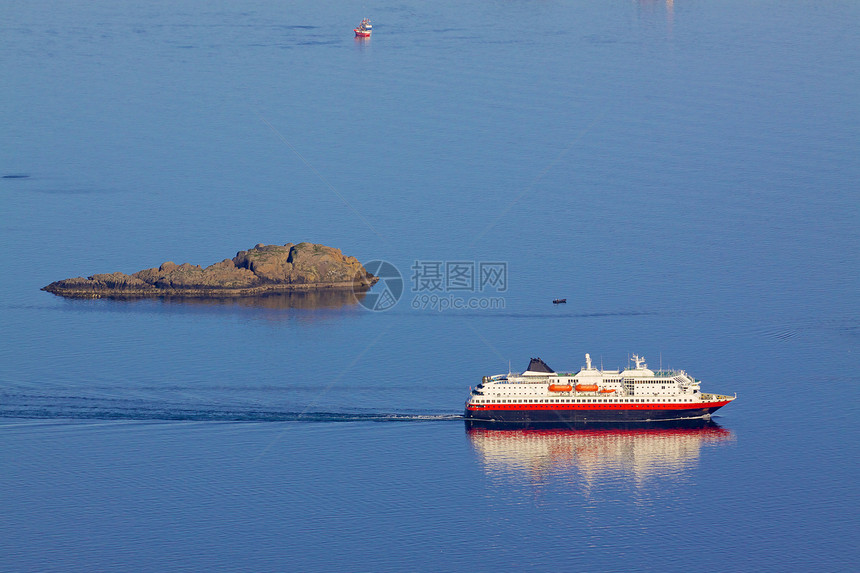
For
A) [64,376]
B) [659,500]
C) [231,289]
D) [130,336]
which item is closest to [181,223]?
[231,289]

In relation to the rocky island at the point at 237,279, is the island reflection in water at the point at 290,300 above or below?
below

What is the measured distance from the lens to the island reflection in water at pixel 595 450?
112 m

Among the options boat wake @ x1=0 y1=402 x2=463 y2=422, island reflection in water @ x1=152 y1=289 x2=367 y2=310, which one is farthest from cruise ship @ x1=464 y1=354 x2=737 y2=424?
island reflection in water @ x1=152 y1=289 x2=367 y2=310

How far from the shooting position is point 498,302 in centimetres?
15638

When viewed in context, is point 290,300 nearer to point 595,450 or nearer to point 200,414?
point 200,414

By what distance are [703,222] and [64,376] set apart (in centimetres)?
9017

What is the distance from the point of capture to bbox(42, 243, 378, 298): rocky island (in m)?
162

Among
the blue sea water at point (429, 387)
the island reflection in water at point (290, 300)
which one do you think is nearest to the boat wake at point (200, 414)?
the blue sea water at point (429, 387)

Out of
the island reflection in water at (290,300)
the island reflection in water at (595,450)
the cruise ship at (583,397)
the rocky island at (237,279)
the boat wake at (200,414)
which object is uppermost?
the rocky island at (237,279)

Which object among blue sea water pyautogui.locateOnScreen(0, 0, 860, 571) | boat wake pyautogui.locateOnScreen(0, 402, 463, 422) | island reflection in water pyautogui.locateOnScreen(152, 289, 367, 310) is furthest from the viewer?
island reflection in water pyautogui.locateOnScreen(152, 289, 367, 310)

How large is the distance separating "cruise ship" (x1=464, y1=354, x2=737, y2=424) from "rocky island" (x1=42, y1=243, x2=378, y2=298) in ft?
155

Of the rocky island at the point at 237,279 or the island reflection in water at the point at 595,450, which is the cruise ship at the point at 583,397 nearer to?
the island reflection in water at the point at 595,450

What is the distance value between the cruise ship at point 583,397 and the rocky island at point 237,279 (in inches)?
1860

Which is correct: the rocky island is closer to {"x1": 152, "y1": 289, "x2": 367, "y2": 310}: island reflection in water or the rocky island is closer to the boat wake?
{"x1": 152, "y1": 289, "x2": 367, "y2": 310}: island reflection in water
